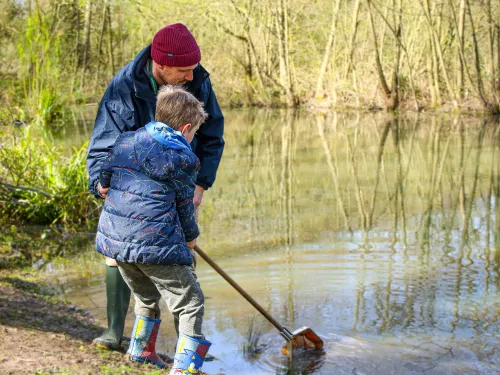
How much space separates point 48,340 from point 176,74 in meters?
1.39

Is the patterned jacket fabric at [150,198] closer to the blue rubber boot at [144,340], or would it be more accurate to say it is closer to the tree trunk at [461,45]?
the blue rubber boot at [144,340]

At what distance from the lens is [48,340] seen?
340cm

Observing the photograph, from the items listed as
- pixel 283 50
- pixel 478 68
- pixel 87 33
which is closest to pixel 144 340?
pixel 478 68

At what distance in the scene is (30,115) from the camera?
1020 centimetres

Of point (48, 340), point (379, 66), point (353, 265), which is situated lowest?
point (353, 265)

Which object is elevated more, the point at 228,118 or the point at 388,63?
the point at 388,63

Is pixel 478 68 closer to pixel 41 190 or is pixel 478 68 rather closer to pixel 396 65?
pixel 396 65

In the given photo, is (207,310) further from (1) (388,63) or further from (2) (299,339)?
(1) (388,63)

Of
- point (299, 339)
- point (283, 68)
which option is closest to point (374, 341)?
point (299, 339)

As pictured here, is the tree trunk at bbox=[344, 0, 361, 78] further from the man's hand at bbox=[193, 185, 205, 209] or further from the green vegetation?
the man's hand at bbox=[193, 185, 205, 209]

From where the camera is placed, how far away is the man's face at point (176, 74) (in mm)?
3176

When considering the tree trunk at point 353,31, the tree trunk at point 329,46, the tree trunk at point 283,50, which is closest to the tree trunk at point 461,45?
the tree trunk at point 353,31

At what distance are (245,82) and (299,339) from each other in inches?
832

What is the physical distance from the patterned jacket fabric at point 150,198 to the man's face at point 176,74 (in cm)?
46
